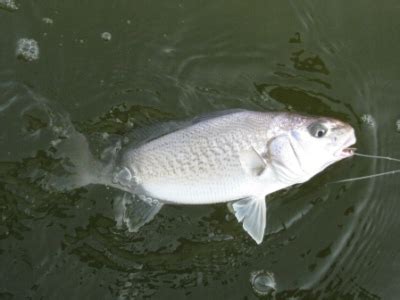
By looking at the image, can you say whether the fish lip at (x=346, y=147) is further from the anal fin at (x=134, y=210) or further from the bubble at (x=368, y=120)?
the anal fin at (x=134, y=210)

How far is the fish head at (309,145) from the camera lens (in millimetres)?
3270

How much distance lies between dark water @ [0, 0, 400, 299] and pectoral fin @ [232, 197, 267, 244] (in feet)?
0.73

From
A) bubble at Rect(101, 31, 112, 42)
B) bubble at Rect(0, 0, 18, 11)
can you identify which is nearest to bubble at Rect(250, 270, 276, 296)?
bubble at Rect(101, 31, 112, 42)

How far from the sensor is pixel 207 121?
3.43 metres

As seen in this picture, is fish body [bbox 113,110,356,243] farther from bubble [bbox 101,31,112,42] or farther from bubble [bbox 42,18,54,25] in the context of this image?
bubble [bbox 42,18,54,25]

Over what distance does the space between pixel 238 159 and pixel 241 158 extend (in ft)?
0.07

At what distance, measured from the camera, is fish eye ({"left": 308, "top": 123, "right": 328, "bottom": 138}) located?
3.28m

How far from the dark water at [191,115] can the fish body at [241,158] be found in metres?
0.31

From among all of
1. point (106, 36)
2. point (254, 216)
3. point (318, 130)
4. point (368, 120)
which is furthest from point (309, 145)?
point (106, 36)

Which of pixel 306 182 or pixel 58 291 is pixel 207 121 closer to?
pixel 306 182

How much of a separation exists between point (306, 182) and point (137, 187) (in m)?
1.19

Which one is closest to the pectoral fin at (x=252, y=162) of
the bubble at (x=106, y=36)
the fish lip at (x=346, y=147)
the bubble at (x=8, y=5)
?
the fish lip at (x=346, y=147)

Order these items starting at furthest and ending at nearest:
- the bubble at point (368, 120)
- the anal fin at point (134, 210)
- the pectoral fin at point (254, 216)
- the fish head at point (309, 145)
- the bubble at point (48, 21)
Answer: the bubble at point (48, 21) → the bubble at point (368, 120) → the anal fin at point (134, 210) → the pectoral fin at point (254, 216) → the fish head at point (309, 145)

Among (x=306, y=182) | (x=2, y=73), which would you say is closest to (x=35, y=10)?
(x=2, y=73)
